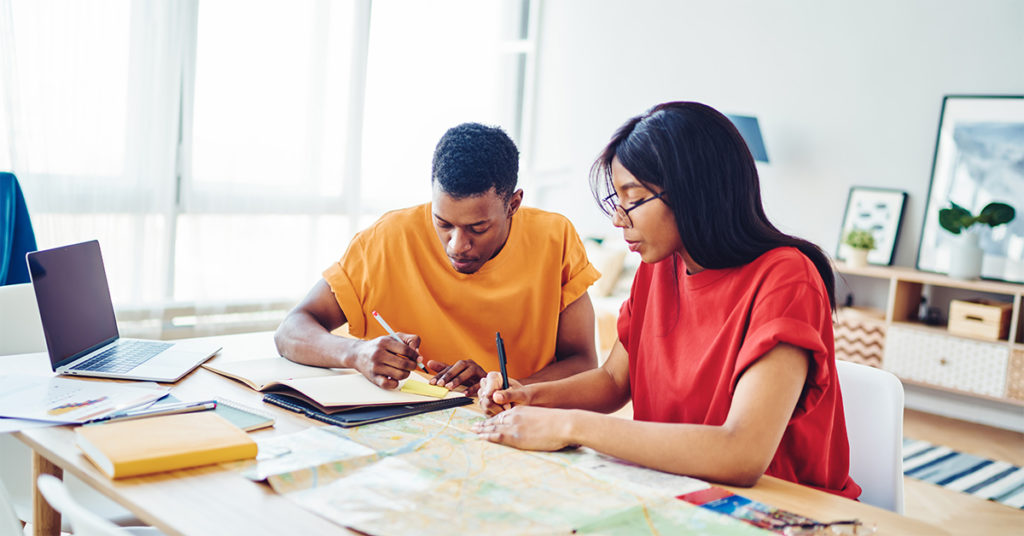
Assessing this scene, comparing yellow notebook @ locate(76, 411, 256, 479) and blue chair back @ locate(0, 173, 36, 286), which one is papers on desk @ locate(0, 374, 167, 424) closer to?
yellow notebook @ locate(76, 411, 256, 479)

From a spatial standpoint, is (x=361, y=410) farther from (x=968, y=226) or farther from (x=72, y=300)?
(x=968, y=226)

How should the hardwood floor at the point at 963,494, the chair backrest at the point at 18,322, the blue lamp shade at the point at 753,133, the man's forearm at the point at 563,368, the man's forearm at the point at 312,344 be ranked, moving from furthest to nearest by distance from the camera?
the blue lamp shade at the point at 753,133 → the hardwood floor at the point at 963,494 → the chair backrest at the point at 18,322 → the man's forearm at the point at 563,368 → the man's forearm at the point at 312,344

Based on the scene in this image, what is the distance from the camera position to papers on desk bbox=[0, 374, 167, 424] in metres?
1.17

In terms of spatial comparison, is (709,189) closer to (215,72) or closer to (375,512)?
(375,512)

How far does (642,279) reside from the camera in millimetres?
1539

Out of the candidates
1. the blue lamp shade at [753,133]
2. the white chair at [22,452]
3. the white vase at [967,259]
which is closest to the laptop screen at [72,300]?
the white chair at [22,452]

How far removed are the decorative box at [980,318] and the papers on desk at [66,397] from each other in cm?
379

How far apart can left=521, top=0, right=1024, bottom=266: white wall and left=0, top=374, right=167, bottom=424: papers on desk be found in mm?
4053

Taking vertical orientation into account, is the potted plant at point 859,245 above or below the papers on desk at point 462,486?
above

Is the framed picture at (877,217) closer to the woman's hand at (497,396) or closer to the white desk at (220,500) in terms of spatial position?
the woman's hand at (497,396)

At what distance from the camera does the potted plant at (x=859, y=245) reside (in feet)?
13.7

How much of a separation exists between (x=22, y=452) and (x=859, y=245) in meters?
3.91

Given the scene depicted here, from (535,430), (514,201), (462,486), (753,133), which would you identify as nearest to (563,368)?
(514,201)

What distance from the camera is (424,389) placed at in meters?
1.45
